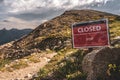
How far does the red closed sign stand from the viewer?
24.3m

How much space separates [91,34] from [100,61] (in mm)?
7249

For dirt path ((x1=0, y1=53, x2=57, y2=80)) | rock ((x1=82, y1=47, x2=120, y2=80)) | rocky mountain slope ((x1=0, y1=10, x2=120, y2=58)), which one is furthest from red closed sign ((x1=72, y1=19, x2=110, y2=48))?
rock ((x1=82, y1=47, x2=120, y2=80))

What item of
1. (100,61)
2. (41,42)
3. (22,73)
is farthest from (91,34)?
(41,42)

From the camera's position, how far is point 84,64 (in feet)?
65.9

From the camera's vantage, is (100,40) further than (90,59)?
Yes

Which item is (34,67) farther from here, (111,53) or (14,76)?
(111,53)

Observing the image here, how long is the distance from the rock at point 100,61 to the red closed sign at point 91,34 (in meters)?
5.05

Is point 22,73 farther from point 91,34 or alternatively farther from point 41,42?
point 41,42

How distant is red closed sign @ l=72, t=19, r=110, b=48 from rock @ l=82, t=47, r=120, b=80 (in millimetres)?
5047

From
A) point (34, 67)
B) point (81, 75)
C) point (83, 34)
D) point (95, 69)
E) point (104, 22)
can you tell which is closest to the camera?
point (95, 69)

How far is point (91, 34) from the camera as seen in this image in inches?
1003

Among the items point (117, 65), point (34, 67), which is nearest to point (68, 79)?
point (117, 65)

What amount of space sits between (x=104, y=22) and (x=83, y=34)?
8.77 ft

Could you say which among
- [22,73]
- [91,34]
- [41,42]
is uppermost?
[91,34]
